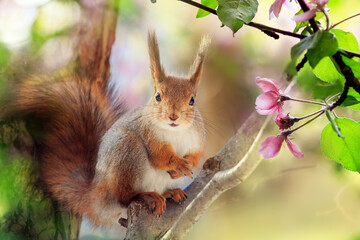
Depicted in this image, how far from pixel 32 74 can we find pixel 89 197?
299mm

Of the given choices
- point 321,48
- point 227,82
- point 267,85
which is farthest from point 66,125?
point 321,48

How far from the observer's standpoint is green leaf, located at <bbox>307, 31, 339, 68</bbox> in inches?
11.5

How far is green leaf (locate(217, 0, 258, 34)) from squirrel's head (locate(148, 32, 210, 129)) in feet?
1.25

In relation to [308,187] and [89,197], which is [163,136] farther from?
[308,187]

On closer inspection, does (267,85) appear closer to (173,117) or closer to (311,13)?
(311,13)

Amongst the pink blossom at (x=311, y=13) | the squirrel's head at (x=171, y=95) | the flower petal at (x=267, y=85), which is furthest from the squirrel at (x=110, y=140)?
the pink blossom at (x=311, y=13)

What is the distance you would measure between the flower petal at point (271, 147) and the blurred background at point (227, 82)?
1.35 ft

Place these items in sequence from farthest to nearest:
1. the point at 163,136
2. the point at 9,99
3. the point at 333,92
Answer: the point at 9,99 < the point at 163,136 < the point at 333,92

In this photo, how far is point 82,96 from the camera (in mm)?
925

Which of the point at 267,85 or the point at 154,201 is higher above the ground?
the point at 267,85

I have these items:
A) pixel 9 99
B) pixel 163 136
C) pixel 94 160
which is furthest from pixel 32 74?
pixel 163 136

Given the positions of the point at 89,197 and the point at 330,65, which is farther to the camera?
the point at 89,197

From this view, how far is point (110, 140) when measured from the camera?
32.2 inches

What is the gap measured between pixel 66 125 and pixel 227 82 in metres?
→ 0.38
